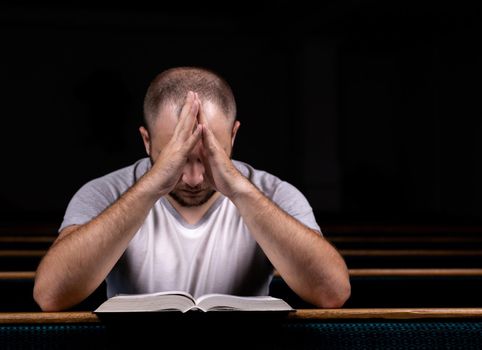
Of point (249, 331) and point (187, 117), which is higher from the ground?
point (187, 117)

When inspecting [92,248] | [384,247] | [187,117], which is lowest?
[384,247]

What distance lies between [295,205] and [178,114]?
0.35 metres

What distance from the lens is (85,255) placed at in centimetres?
114

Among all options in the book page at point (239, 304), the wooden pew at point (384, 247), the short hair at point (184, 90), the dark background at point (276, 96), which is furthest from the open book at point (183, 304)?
the dark background at point (276, 96)

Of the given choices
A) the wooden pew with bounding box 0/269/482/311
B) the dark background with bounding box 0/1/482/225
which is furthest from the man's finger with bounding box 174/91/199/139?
the dark background with bounding box 0/1/482/225

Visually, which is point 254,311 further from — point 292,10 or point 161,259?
point 292,10

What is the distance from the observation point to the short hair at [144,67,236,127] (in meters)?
1.34

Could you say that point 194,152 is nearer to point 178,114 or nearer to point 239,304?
point 178,114

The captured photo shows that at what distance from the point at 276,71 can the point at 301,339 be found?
254 inches

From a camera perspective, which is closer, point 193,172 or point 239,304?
point 239,304

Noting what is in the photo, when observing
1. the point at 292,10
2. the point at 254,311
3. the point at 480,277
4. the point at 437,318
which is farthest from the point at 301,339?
the point at 292,10

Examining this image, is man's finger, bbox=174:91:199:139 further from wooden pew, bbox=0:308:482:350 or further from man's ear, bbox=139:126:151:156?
wooden pew, bbox=0:308:482:350

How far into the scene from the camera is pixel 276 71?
7203 millimetres

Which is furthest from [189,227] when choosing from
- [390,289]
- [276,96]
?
[276,96]
